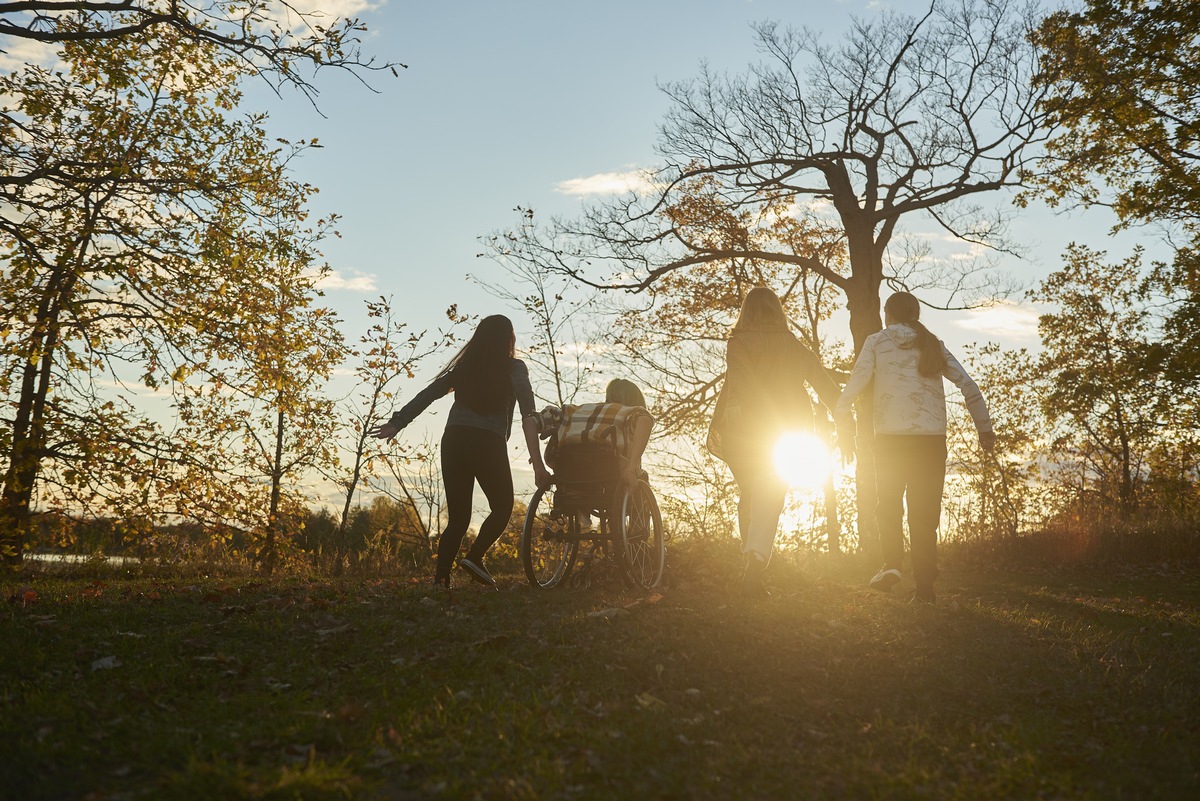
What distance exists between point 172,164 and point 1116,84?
14.8 metres

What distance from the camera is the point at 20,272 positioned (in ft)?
32.4

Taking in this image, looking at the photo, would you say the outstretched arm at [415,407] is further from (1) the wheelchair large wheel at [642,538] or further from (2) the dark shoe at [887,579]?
(2) the dark shoe at [887,579]

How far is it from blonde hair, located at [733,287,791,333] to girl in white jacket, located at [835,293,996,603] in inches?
31.1

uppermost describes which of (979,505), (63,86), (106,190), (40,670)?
(63,86)

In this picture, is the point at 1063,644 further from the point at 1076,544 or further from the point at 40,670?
the point at 1076,544

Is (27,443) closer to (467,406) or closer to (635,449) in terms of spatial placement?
(467,406)

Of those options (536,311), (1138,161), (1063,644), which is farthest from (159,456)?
(1138,161)

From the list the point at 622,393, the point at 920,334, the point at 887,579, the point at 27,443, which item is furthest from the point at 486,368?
the point at 27,443

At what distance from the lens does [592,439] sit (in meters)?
6.64

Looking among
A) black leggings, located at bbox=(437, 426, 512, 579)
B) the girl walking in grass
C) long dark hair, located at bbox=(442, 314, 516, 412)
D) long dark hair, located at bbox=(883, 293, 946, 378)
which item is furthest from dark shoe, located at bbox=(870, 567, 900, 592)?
long dark hair, located at bbox=(442, 314, 516, 412)

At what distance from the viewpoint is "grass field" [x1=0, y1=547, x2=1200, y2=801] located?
11.0ft

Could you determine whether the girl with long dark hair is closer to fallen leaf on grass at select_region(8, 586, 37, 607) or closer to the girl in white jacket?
the girl in white jacket

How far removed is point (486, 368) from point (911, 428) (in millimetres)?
3280

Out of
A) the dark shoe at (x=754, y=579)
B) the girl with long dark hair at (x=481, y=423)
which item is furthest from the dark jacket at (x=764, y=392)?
the girl with long dark hair at (x=481, y=423)
